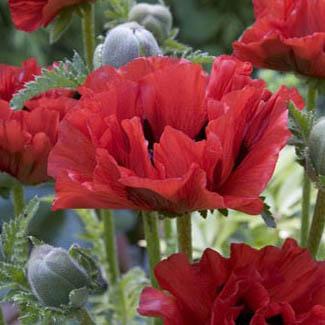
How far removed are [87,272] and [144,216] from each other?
0.05 metres

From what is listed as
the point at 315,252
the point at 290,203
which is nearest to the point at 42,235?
the point at 290,203

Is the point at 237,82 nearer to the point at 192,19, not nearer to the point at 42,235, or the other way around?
the point at 42,235

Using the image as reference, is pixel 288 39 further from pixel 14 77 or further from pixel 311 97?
pixel 14 77

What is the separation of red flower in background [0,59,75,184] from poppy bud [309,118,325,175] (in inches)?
5.6

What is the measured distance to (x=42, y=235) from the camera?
1506mm

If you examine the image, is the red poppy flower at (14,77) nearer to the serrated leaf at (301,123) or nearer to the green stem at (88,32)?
the green stem at (88,32)

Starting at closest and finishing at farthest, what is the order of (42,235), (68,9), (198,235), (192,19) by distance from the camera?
1. (68,9)
2. (198,235)
3. (42,235)
4. (192,19)

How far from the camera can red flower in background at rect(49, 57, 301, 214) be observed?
39 centimetres

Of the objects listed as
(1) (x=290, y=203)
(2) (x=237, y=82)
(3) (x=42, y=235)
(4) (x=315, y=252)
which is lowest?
(3) (x=42, y=235)

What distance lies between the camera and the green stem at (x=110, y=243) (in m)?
0.62

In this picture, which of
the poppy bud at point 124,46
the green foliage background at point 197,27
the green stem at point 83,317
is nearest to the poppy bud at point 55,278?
the green stem at point 83,317

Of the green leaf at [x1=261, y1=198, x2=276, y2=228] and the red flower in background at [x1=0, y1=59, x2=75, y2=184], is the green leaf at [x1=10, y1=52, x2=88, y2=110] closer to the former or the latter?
the red flower in background at [x1=0, y1=59, x2=75, y2=184]

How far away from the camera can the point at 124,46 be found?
0.47 metres

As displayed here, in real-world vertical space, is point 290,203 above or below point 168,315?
below
